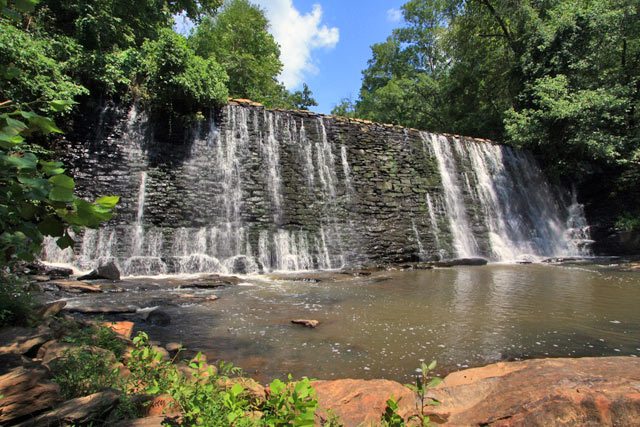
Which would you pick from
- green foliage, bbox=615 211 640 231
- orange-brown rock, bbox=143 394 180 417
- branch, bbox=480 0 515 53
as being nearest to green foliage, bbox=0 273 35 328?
orange-brown rock, bbox=143 394 180 417

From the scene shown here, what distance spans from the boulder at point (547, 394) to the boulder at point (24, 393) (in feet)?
6.38

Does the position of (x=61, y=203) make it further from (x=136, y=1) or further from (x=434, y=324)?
(x=136, y=1)

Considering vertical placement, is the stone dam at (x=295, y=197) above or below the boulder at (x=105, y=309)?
above

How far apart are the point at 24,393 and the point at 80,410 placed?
0.83 ft

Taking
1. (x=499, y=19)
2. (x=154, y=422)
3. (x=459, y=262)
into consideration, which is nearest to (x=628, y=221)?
(x=459, y=262)

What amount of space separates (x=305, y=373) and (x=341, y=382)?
0.52m

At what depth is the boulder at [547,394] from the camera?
1534 millimetres

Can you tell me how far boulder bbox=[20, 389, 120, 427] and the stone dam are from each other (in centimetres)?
686

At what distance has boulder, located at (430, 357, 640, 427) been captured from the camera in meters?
1.53

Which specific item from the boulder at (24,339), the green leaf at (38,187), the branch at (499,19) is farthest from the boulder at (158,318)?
the branch at (499,19)

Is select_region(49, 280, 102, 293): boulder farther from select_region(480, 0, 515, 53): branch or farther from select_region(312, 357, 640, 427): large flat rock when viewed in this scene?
select_region(480, 0, 515, 53): branch

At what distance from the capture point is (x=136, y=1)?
35.7ft

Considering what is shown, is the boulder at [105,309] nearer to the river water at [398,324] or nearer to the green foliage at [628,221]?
the river water at [398,324]

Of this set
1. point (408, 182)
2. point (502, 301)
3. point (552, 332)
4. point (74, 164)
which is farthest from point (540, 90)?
point (74, 164)
